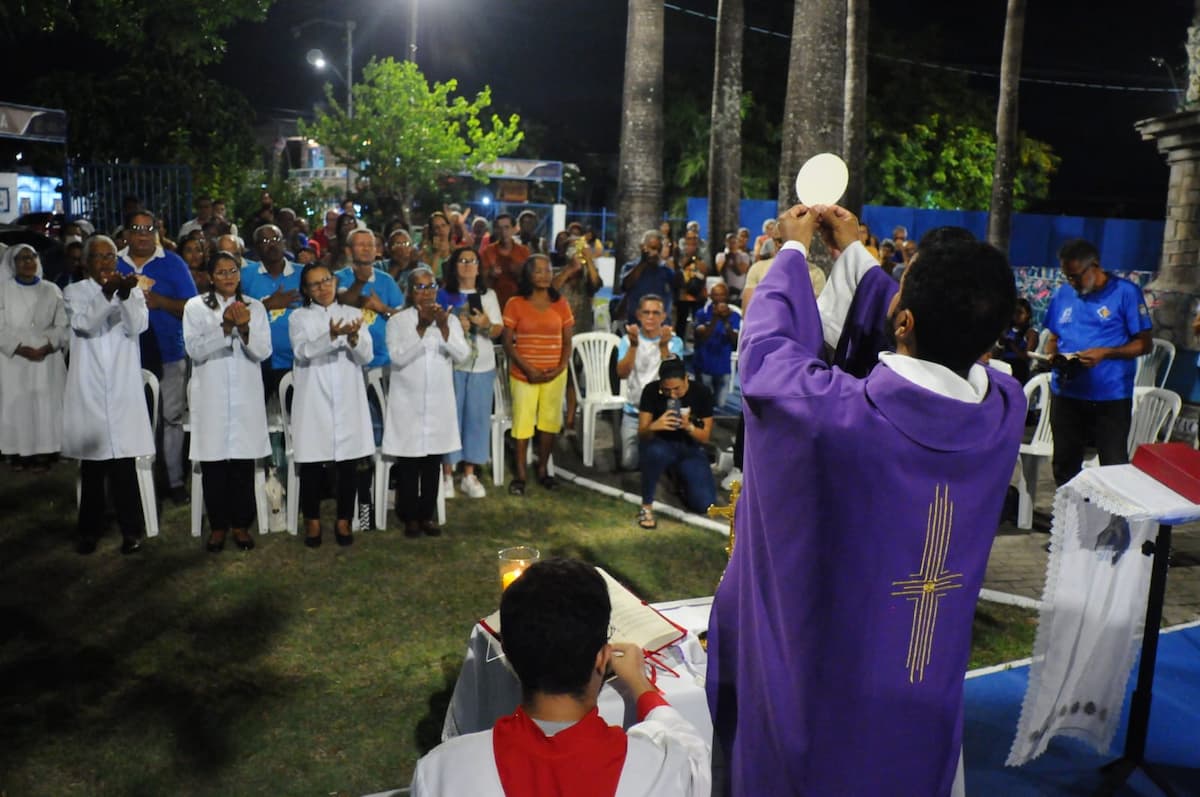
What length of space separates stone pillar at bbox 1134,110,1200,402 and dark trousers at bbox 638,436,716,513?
778cm

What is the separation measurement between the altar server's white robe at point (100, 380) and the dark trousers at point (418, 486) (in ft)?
5.50

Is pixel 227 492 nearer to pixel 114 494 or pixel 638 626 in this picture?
pixel 114 494

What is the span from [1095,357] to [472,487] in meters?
4.55

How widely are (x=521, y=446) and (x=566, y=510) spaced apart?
764mm

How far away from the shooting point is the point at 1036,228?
29.9m

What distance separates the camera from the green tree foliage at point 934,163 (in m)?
32.5

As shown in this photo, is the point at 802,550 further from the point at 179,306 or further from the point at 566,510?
the point at 179,306

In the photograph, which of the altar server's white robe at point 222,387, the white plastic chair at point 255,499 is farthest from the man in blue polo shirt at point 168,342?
the altar server's white robe at point 222,387

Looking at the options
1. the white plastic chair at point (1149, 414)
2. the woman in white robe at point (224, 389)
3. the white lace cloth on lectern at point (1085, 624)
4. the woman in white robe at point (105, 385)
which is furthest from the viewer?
the white plastic chair at point (1149, 414)

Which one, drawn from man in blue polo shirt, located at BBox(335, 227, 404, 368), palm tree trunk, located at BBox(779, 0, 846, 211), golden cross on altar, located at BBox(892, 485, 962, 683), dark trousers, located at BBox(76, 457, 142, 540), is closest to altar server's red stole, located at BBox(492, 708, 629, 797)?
golden cross on altar, located at BBox(892, 485, 962, 683)

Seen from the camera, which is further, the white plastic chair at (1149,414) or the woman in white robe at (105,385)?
the white plastic chair at (1149,414)

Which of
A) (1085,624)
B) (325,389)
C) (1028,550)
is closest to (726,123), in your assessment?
(1028,550)

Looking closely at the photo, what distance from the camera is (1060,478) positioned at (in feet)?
24.1

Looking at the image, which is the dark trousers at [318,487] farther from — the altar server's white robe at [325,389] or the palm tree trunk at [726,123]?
the palm tree trunk at [726,123]
